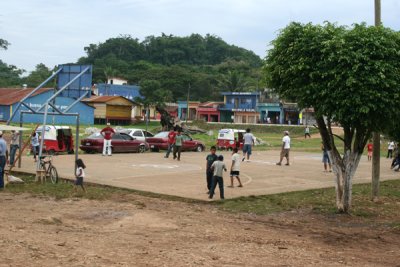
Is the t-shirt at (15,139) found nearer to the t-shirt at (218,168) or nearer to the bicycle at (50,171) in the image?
the bicycle at (50,171)

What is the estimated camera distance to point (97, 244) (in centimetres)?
848

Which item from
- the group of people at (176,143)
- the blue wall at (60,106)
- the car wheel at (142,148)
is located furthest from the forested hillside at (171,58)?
the group of people at (176,143)

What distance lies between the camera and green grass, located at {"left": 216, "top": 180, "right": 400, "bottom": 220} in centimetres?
1352

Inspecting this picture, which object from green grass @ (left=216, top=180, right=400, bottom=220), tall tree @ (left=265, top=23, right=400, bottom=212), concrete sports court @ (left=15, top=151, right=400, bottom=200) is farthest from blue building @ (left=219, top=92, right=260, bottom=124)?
tall tree @ (left=265, top=23, right=400, bottom=212)

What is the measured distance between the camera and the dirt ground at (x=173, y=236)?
775 centimetres

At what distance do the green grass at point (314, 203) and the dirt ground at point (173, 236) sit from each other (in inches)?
22.0

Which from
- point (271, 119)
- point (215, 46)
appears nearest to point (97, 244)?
point (271, 119)

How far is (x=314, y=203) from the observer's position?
1480 cm

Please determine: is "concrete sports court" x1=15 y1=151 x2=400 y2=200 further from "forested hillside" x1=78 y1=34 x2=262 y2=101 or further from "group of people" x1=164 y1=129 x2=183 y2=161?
"forested hillside" x1=78 y1=34 x2=262 y2=101

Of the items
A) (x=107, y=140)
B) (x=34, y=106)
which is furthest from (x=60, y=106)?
(x=107, y=140)

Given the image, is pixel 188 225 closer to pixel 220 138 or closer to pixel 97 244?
pixel 97 244

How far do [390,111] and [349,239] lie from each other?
3.28 meters

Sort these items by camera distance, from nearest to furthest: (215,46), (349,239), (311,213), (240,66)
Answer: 1. (349,239)
2. (311,213)
3. (240,66)
4. (215,46)

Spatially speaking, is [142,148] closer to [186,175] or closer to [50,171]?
[186,175]
